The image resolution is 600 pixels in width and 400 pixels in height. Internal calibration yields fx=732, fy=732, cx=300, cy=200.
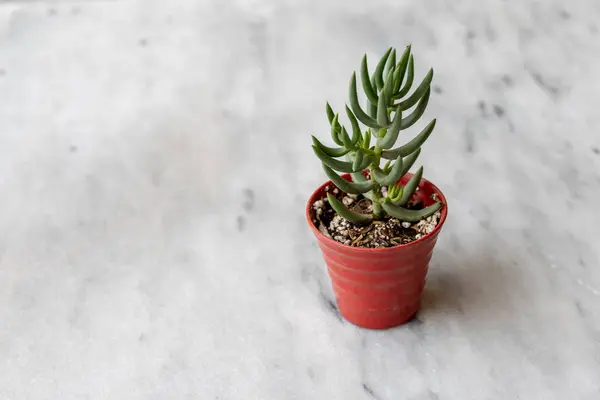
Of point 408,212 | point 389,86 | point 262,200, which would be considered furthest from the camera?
point 262,200

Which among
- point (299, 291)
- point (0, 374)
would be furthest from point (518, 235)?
point (0, 374)

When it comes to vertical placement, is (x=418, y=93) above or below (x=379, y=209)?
above

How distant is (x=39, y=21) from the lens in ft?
5.95

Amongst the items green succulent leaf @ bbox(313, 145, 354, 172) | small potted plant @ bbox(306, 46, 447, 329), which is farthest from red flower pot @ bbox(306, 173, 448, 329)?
green succulent leaf @ bbox(313, 145, 354, 172)

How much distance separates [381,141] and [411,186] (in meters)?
0.08

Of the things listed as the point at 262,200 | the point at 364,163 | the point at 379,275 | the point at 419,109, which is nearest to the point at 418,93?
the point at 419,109

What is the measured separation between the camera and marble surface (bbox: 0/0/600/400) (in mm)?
1121

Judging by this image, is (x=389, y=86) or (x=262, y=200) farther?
(x=262, y=200)

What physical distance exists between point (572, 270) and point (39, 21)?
1.37 m

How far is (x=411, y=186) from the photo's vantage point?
1.07 m

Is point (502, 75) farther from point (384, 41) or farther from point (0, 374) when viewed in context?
point (0, 374)

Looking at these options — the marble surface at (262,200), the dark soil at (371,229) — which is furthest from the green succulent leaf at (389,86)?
the marble surface at (262,200)

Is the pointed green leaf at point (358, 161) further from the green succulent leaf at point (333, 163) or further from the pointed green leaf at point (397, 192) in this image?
the pointed green leaf at point (397, 192)

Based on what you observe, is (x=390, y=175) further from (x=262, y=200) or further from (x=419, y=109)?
(x=262, y=200)
